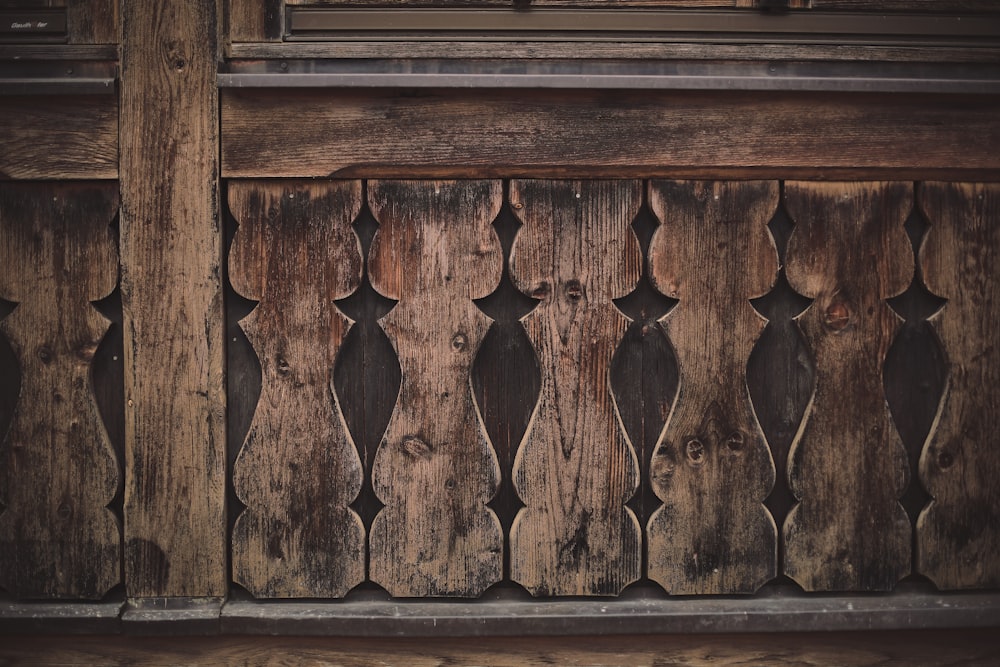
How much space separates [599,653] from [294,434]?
36.1 inches

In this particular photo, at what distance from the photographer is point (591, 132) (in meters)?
1.50

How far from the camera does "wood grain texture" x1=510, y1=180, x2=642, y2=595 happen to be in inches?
60.0

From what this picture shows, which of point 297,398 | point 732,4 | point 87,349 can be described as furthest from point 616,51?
point 87,349

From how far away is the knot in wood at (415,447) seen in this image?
153cm

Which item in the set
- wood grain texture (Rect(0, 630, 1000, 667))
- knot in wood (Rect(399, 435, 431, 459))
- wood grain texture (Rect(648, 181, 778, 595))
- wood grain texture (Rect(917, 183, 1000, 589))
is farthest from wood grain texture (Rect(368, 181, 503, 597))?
wood grain texture (Rect(917, 183, 1000, 589))

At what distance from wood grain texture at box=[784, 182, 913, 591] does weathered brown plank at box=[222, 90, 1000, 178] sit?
112 millimetres

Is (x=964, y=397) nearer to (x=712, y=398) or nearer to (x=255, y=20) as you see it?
(x=712, y=398)

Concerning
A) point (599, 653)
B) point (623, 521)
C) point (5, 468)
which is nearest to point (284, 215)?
point (5, 468)

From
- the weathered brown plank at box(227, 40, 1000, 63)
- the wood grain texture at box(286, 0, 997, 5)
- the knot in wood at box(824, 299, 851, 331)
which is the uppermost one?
the wood grain texture at box(286, 0, 997, 5)

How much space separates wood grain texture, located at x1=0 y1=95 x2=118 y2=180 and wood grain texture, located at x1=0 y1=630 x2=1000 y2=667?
1.13 m

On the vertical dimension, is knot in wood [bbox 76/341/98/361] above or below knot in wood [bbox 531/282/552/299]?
below

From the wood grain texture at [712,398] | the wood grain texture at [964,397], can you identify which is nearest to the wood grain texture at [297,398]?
the wood grain texture at [712,398]

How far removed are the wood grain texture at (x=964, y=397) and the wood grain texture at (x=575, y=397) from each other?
28.7 inches

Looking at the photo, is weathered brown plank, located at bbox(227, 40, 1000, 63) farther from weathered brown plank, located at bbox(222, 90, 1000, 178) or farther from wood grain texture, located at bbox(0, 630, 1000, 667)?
wood grain texture, located at bbox(0, 630, 1000, 667)
